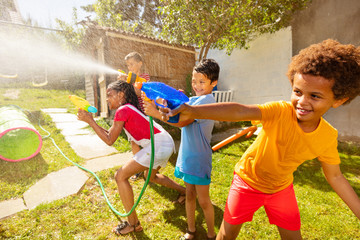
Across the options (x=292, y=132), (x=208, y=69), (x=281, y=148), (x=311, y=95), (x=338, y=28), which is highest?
(x=338, y=28)

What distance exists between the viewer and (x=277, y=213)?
164 centimetres

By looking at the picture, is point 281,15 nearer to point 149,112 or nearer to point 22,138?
point 149,112

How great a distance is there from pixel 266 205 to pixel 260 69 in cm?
949

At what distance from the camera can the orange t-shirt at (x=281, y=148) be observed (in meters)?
1.42

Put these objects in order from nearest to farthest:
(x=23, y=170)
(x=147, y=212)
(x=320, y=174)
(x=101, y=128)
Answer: (x=101, y=128), (x=147, y=212), (x=23, y=170), (x=320, y=174)

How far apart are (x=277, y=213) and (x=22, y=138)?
18.5ft

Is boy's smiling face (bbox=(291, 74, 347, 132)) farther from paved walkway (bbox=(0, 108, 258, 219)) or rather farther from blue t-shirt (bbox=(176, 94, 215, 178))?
paved walkway (bbox=(0, 108, 258, 219))

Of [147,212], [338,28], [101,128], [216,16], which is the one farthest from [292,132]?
[338,28]

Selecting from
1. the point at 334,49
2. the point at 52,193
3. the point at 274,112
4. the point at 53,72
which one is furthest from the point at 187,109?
the point at 53,72

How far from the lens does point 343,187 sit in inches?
63.9

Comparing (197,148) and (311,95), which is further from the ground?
(311,95)

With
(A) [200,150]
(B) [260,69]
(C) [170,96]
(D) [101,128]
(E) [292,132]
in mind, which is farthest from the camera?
(B) [260,69]

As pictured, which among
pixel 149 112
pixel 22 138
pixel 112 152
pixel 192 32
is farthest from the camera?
pixel 192 32

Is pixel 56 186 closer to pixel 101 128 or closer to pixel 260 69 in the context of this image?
pixel 101 128
